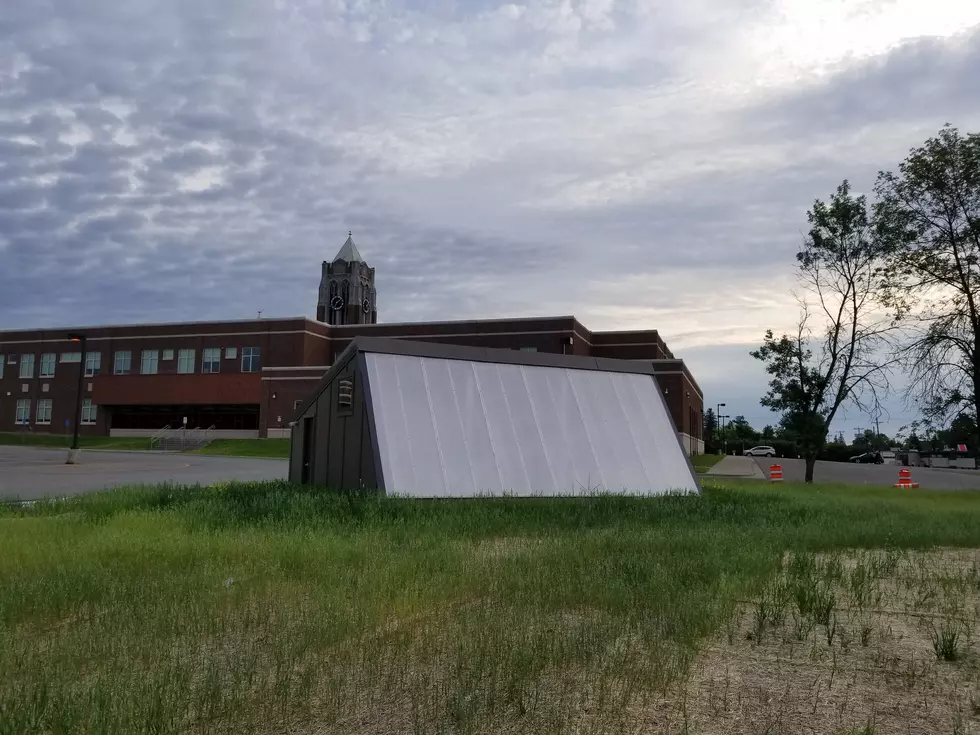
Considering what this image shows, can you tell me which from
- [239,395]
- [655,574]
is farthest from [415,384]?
[239,395]

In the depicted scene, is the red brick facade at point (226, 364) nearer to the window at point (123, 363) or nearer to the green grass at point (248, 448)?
the window at point (123, 363)

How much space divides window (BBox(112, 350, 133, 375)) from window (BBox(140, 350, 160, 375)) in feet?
4.62

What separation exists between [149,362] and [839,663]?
78.6 m

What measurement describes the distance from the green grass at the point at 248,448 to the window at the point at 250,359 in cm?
997

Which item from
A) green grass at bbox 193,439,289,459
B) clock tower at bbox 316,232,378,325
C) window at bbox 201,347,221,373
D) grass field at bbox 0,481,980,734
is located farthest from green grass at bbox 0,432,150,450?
Result: grass field at bbox 0,481,980,734

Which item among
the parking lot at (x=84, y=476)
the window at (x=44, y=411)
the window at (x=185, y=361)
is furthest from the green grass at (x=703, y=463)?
the window at (x=44, y=411)

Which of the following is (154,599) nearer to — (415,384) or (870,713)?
(870,713)

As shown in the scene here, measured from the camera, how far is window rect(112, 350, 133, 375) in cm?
7494

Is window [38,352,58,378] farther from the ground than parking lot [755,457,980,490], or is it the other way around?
window [38,352,58,378]

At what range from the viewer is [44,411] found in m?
76.6

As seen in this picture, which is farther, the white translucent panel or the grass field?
the white translucent panel

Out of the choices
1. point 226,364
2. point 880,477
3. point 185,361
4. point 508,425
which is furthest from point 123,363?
point 508,425

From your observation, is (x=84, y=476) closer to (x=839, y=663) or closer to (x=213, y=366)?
(x=839, y=663)

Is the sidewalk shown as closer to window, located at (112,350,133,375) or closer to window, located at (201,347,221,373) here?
window, located at (201,347,221,373)
